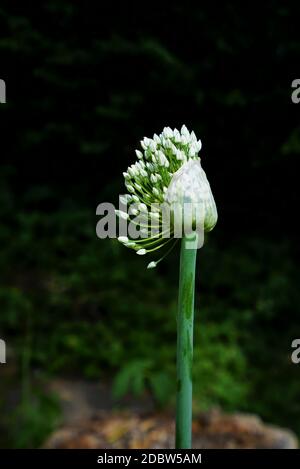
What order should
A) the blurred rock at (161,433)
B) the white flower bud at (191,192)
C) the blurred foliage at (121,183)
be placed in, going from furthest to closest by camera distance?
1. the blurred foliage at (121,183)
2. the blurred rock at (161,433)
3. the white flower bud at (191,192)

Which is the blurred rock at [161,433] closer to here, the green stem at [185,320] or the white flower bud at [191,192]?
the green stem at [185,320]

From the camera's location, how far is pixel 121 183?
5340 millimetres

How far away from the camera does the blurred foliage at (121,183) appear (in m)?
4.11

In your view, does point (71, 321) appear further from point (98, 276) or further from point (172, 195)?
point (172, 195)

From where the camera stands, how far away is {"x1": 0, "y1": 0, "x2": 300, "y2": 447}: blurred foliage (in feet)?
13.5

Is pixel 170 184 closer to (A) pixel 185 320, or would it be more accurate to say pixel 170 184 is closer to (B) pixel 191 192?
(B) pixel 191 192

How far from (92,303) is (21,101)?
2330 millimetres

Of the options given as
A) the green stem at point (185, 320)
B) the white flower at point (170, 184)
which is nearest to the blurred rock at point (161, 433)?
the green stem at point (185, 320)

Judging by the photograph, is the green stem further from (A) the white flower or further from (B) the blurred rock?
(B) the blurred rock

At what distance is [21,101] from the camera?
219 inches

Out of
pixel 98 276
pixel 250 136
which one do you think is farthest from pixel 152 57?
pixel 98 276

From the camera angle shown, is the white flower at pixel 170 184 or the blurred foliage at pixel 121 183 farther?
the blurred foliage at pixel 121 183

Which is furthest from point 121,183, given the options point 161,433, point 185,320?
point 185,320

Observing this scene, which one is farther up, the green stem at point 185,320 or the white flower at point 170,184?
the white flower at point 170,184
